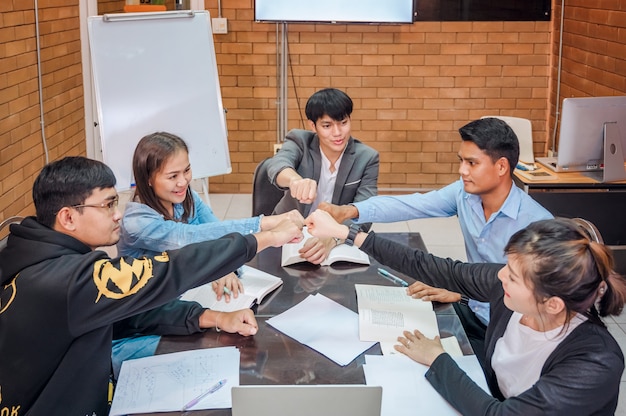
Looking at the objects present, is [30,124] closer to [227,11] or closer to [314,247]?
[227,11]

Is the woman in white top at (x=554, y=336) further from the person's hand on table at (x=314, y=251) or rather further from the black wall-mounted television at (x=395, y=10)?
the black wall-mounted television at (x=395, y=10)

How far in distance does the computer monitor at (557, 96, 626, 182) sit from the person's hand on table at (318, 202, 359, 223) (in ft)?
5.44

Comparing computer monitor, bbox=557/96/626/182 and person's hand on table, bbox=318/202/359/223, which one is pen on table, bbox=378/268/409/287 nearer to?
person's hand on table, bbox=318/202/359/223

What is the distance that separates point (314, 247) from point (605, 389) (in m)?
1.28

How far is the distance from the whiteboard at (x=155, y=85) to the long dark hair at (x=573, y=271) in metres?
2.84

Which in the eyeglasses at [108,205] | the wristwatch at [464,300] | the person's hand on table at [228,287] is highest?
the eyeglasses at [108,205]

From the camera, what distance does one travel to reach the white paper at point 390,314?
2.21 m

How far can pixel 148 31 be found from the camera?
4340mm

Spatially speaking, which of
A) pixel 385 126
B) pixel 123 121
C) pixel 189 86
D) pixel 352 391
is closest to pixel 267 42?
pixel 385 126

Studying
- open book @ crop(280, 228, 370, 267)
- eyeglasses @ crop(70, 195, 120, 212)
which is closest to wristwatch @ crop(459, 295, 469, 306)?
open book @ crop(280, 228, 370, 267)

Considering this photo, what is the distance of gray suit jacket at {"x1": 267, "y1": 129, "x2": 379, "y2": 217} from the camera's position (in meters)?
3.59

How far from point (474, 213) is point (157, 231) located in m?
1.17

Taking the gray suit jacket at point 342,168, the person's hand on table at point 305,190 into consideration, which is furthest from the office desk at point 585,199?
the person's hand on table at point 305,190

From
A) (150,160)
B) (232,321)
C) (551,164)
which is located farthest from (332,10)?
(232,321)
